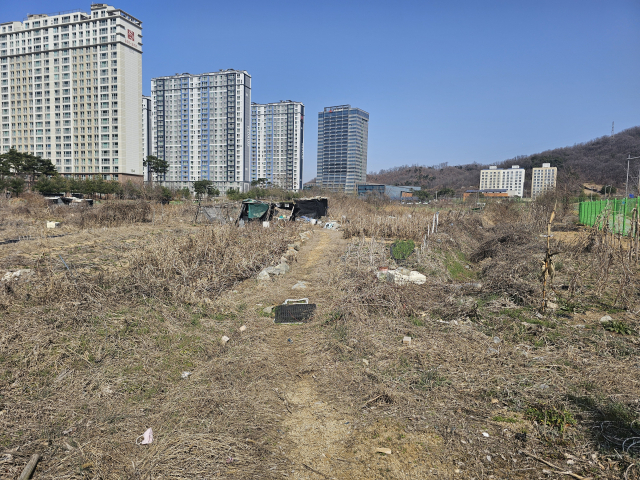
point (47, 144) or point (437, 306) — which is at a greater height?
point (47, 144)

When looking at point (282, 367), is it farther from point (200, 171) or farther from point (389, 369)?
point (200, 171)

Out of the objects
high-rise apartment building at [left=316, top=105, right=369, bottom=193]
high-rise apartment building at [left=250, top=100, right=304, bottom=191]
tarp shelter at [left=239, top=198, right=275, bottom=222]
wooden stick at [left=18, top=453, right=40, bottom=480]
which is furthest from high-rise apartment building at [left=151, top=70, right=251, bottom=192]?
wooden stick at [left=18, top=453, right=40, bottom=480]

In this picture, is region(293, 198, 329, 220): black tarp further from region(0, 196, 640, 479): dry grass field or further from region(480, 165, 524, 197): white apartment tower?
region(480, 165, 524, 197): white apartment tower

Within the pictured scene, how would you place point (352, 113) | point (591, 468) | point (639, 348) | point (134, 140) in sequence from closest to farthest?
1. point (591, 468)
2. point (639, 348)
3. point (134, 140)
4. point (352, 113)

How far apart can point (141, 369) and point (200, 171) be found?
7870 centimetres

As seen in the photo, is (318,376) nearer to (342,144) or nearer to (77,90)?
(77,90)

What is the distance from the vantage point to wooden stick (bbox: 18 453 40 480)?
2529 millimetres

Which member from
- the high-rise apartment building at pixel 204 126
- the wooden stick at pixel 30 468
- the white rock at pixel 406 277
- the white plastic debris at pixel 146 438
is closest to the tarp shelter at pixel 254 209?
the white rock at pixel 406 277

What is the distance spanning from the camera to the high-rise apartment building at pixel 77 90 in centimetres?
5991

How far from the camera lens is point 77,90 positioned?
204 feet

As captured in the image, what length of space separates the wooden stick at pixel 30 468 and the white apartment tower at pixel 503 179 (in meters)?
105

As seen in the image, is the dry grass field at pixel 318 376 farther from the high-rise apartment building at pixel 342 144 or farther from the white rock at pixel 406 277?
the high-rise apartment building at pixel 342 144

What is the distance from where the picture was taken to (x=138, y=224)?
18.6 meters

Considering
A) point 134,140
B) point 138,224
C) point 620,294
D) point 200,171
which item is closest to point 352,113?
point 200,171
